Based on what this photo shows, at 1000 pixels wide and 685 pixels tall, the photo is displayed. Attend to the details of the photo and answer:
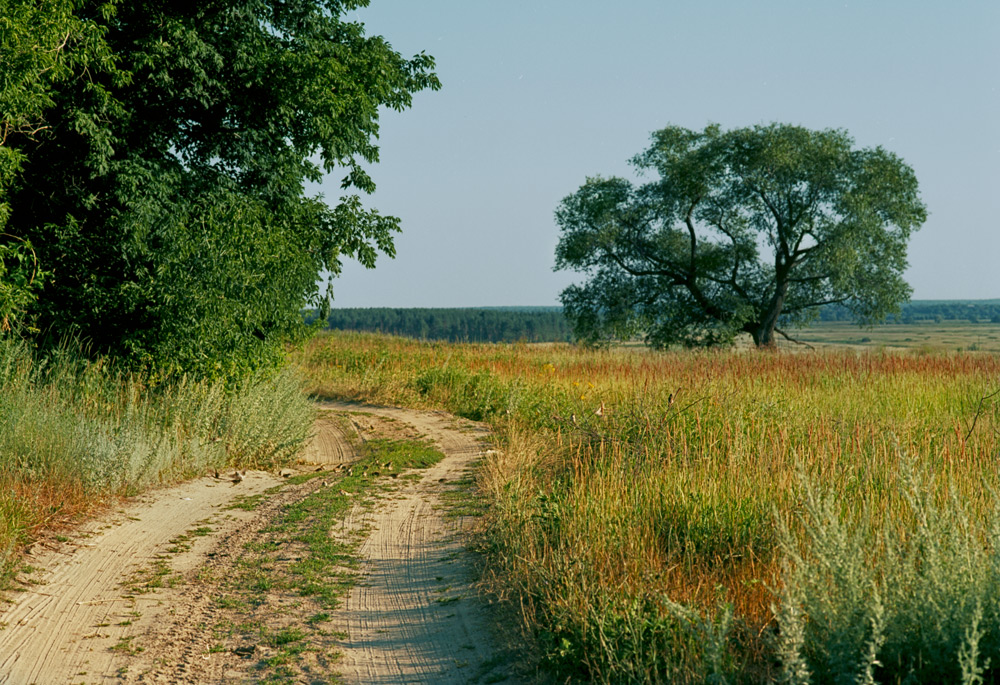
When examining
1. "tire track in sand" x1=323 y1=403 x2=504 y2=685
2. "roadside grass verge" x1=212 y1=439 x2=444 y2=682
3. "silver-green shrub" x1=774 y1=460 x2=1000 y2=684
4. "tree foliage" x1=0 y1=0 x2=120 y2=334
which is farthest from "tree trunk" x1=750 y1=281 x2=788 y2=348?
"silver-green shrub" x1=774 y1=460 x2=1000 y2=684

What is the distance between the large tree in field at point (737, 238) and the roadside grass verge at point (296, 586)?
22.6 m

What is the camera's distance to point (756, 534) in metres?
5.50

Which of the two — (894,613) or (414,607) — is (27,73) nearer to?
(414,607)

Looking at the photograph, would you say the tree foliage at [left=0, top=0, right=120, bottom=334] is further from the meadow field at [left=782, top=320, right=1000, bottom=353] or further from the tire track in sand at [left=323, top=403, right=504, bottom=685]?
the meadow field at [left=782, top=320, right=1000, bottom=353]

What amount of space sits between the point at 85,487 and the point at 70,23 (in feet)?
17.8

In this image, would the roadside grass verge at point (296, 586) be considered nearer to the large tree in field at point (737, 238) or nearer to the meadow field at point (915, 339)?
the meadow field at point (915, 339)

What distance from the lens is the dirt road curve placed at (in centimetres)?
464

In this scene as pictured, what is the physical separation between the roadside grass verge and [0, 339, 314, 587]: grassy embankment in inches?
67.2

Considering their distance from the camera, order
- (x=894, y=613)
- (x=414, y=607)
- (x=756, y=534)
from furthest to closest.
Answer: (x=414, y=607)
(x=756, y=534)
(x=894, y=613)

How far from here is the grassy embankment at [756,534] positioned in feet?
12.2

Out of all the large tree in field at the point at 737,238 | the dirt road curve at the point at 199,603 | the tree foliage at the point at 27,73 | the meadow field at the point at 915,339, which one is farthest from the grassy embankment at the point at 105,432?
the large tree in field at the point at 737,238

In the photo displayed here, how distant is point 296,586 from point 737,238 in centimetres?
2700

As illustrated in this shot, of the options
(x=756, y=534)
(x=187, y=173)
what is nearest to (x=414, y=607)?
(x=756, y=534)

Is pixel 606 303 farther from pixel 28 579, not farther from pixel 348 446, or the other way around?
pixel 28 579
